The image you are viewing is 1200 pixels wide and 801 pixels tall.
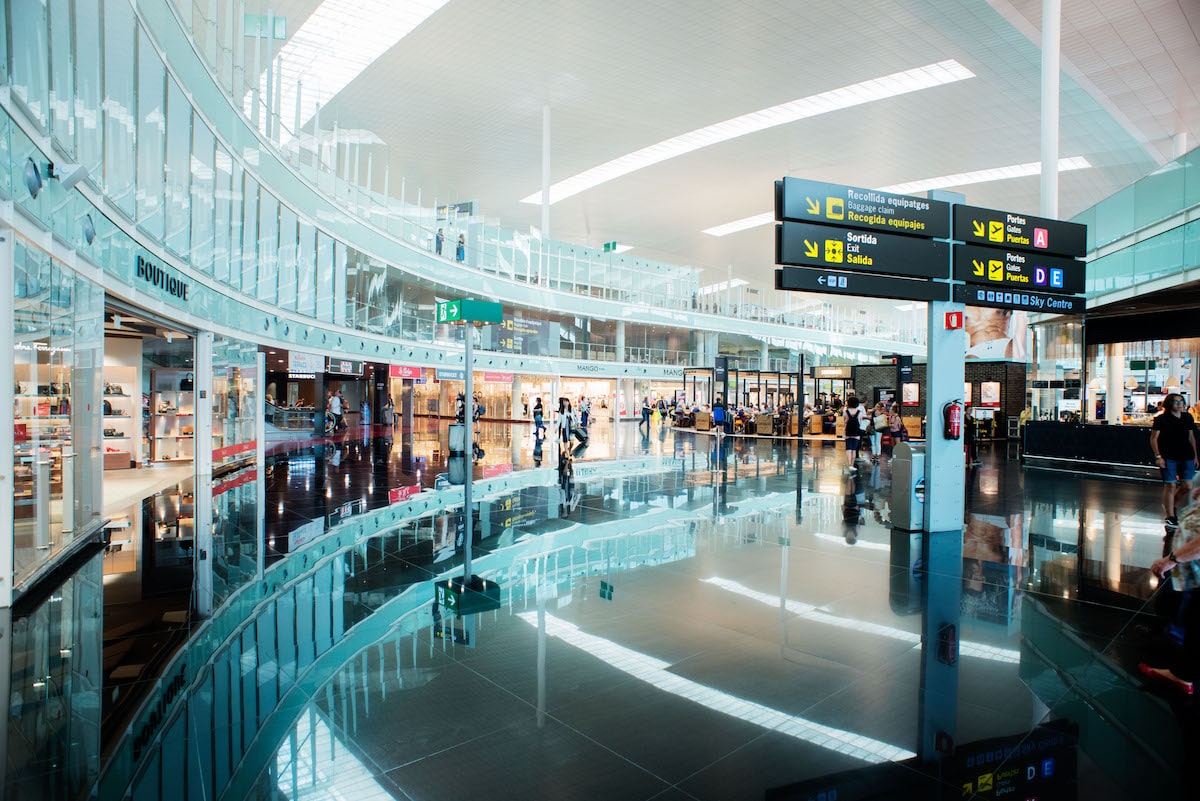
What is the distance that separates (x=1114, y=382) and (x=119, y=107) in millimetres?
23725

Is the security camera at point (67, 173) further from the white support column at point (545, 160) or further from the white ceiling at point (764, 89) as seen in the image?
the white support column at point (545, 160)

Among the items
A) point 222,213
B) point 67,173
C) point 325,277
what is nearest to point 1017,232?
point 67,173

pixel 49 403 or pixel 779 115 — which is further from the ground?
pixel 779 115

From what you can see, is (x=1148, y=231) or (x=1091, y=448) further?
(x=1091, y=448)

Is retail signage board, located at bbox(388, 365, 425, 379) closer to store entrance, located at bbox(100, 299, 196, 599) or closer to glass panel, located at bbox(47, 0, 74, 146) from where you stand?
store entrance, located at bbox(100, 299, 196, 599)

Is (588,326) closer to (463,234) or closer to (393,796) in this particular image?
(463,234)

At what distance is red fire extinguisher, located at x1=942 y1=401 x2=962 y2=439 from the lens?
333 inches

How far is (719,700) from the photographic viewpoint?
3652mm

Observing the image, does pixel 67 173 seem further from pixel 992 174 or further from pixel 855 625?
pixel 992 174

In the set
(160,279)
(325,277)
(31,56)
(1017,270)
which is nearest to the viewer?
(31,56)

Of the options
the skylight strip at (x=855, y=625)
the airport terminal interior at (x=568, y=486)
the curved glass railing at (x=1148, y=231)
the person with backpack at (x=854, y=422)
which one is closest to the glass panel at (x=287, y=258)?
the airport terminal interior at (x=568, y=486)

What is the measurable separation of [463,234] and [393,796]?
105 ft

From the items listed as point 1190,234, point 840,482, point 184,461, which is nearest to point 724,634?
point 840,482

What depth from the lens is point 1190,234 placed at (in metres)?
12.8
